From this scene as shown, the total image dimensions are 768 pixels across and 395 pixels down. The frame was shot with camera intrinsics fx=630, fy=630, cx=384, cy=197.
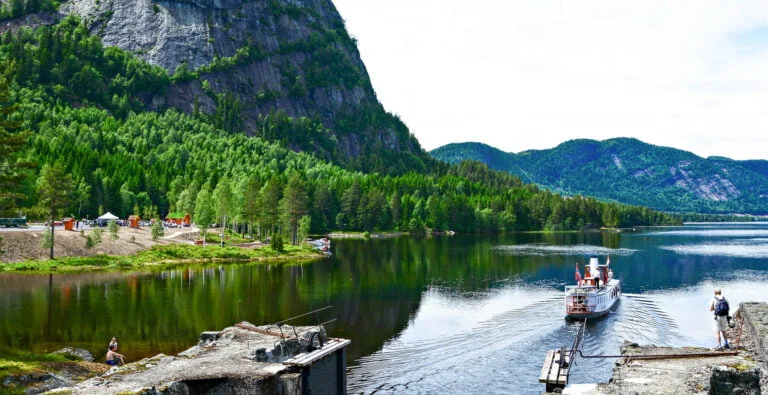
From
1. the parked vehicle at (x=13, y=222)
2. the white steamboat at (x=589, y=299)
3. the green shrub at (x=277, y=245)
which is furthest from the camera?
the green shrub at (x=277, y=245)

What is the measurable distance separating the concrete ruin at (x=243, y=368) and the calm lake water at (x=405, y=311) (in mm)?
6886

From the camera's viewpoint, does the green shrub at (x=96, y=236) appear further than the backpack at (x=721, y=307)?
Yes

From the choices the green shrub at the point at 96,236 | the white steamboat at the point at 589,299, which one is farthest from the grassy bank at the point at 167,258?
the white steamboat at the point at 589,299

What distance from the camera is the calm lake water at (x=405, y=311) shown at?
4719 centimetres

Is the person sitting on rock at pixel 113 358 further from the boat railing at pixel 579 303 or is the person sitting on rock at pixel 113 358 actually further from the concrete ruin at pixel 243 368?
the boat railing at pixel 579 303

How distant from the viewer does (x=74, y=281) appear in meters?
82.6

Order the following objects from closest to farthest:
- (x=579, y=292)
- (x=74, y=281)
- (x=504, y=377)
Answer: (x=504, y=377) < (x=579, y=292) < (x=74, y=281)

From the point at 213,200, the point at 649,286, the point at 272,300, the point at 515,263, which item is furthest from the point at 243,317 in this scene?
the point at 213,200

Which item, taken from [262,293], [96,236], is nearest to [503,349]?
[262,293]

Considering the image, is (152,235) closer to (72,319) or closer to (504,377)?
(72,319)

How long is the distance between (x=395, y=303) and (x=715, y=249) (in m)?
119

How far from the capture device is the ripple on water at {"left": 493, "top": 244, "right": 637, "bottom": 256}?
14125 cm

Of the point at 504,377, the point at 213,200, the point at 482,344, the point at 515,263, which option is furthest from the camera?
the point at 213,200

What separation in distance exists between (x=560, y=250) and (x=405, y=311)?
8983 centimetres
